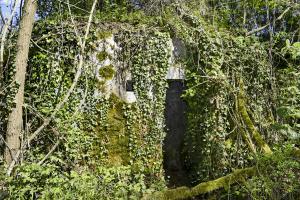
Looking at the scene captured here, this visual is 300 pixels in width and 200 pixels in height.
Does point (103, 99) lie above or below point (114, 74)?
below

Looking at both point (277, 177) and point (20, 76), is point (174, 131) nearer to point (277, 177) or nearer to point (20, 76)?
point (20, 76)

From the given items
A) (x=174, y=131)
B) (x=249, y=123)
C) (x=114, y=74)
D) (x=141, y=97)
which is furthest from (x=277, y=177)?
(x=174, y=131)

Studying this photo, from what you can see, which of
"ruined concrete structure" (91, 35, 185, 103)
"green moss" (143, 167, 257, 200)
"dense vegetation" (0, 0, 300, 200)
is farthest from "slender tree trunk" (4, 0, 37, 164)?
"green moss" (143, 167, 257, 200)

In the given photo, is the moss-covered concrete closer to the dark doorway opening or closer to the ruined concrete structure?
the dark doorway opening

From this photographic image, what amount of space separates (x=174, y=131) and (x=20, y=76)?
393cm

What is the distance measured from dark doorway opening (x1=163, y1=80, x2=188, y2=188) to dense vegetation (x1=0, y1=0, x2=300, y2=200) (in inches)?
22.0

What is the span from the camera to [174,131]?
373 inches

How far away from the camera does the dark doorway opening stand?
9.20 meters

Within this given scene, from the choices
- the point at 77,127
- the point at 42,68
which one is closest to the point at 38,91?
the point at 42,68

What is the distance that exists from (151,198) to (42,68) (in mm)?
3119

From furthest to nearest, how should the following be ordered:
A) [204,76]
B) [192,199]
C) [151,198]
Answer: [204,76], [192,199], [151,198]

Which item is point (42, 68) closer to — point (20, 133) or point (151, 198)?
point (20, 133)

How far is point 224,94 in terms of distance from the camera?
7.91 m

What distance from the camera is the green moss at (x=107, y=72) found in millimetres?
7660
